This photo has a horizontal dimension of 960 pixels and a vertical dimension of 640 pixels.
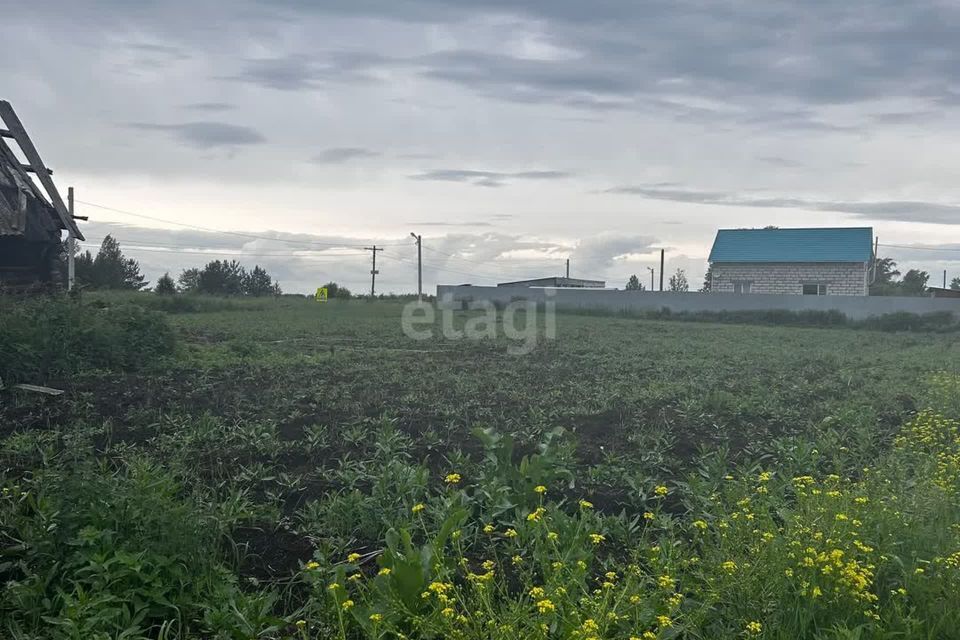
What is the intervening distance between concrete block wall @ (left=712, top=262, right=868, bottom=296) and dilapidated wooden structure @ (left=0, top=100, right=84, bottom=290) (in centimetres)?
2885

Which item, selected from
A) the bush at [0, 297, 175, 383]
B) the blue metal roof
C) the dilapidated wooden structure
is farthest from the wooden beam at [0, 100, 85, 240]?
the blue metal roof

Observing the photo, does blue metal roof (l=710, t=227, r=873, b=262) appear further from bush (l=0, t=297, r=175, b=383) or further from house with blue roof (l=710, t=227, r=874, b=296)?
bush (l=0, t=297, r=175, b=383)

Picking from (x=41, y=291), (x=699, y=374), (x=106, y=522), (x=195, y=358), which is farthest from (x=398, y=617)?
(x=41, y=291)

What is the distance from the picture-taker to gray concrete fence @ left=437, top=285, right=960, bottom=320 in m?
30.0

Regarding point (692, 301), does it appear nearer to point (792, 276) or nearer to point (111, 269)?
point (792, 276)

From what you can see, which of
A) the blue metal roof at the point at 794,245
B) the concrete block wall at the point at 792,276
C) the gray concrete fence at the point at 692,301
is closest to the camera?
the gray concrete fence at the point at 692,301

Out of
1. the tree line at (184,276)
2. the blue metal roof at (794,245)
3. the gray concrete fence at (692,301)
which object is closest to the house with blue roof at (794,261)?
the blue metal roof at (794,245)

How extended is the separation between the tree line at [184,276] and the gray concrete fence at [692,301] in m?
13.5

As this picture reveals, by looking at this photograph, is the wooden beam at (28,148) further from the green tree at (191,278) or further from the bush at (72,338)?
the green tree at (191,278)

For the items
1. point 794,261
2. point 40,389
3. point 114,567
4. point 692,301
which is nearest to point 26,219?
point 40,389

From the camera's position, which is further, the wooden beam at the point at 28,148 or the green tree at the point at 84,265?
the green tree at the point at 84,265

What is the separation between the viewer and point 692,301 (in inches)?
1318

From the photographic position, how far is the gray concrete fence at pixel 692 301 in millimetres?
29953

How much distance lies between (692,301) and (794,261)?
25.8ft
